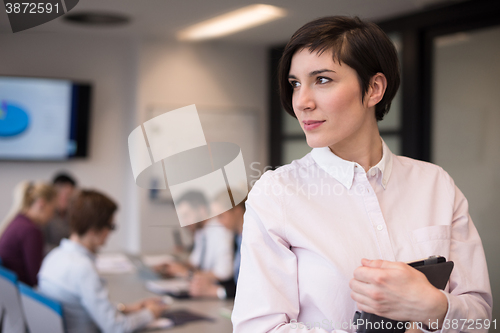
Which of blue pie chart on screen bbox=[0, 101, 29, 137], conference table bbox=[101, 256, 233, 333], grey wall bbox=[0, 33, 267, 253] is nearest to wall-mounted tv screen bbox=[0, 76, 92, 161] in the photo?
blue pie chart on screen bbox=[0, 101, 29, 137]

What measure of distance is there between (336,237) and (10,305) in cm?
171

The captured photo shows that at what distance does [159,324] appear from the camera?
1909 millimetres

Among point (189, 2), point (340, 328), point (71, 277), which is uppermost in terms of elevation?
point (189, 2)

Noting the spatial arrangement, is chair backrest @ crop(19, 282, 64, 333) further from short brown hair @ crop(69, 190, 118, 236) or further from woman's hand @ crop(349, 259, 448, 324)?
woman's hand @ crop(349, 259, 448, 324)

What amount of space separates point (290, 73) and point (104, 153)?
308 centimetres

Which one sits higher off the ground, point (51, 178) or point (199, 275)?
point (51, 178)

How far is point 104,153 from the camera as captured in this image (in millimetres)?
3688

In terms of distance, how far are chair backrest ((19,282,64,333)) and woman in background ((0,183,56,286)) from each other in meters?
0.93

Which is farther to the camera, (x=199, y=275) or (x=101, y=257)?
(x=101, y=257)

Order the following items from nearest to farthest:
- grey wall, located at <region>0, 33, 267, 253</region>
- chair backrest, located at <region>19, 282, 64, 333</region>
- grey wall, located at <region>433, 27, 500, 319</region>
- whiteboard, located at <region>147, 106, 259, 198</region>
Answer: grey wall, located at <region>0, 33, 267, 253</region> → whiteboard, located at <region>147, 106, 259, 198</region> → chair backrest, located at <region>19, 282, 64, 333</region> → grey wall, located at <region>433, 27, 500, 319</region>

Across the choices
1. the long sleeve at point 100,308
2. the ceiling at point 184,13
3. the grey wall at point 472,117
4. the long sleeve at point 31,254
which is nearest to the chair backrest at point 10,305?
the long sleeve at point 100,308

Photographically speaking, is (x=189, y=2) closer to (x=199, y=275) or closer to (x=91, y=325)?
(x=91, y=325)

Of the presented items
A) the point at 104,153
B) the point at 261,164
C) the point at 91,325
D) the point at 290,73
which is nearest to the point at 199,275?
the point at 91,325

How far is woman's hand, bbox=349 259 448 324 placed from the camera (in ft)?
2.44
